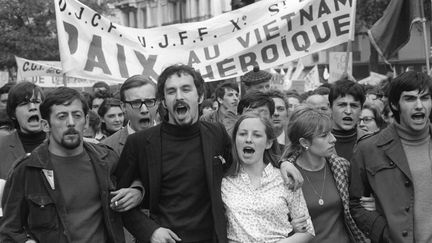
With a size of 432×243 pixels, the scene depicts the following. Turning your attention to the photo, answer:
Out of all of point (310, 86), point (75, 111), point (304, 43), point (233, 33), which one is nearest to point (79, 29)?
point (233, 33)

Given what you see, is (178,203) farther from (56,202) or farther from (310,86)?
(310,86)

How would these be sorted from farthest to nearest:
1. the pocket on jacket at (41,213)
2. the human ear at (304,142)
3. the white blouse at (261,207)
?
the human ear at (304,142) → the white blouse at (261,207) → the pocket on jacket at (41,213)

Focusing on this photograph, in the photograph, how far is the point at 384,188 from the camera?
189 inches

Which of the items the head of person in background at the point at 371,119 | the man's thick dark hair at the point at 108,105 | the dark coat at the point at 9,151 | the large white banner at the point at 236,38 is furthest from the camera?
the large white banner at the point at 236,38

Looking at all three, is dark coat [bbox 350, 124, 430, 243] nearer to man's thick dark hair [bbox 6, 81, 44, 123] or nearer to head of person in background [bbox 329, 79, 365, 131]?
head of person in background [bbox 329, 79, 365, 131]

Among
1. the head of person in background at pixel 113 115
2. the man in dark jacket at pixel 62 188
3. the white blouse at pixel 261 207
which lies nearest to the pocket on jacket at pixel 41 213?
the man in dark jacket at pixel 62 188

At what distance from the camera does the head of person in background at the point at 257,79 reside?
319 inches

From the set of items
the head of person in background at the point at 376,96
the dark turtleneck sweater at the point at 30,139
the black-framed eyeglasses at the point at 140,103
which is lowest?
the dark turtleneck sweater at the point at 30,139

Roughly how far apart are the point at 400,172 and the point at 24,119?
3.07 meters

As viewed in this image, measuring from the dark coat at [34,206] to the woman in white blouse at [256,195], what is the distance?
0.80 meters

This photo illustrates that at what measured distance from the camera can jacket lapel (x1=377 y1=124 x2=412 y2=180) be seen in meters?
4.72

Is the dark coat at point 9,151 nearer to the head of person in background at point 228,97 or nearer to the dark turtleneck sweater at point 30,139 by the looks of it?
the dark turtleneck sweater at point 30,139

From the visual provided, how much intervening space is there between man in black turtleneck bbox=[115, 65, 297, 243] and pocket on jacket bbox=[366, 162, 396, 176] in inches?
23.4

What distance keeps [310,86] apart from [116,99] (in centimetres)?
1382
